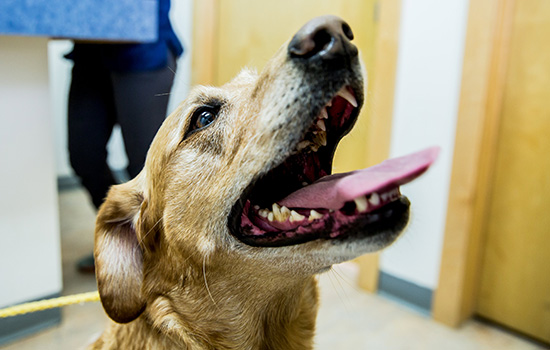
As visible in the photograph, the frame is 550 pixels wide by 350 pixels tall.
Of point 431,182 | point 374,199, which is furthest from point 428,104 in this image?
point 374,199

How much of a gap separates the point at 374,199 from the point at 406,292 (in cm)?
196

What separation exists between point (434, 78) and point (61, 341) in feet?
7.84

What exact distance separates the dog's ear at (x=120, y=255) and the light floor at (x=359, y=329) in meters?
1.04

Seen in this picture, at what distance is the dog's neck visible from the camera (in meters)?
1.19

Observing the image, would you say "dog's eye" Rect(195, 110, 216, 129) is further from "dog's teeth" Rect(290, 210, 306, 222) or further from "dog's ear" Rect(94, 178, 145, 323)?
"dog's teeth" Rect(290, 210, 306, 222)

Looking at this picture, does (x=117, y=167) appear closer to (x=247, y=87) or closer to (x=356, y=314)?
(x=356, y=314)

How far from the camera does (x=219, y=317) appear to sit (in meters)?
1.23

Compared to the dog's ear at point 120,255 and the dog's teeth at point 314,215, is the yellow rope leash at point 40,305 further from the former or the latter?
the dog's teeth at point 314,215

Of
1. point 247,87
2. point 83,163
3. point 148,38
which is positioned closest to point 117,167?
point 83,163

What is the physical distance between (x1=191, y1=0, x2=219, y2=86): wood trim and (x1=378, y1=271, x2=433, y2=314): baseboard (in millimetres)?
2542

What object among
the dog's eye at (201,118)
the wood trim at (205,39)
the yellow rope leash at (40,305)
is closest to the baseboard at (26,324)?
the yellow rope leash at (40,305)

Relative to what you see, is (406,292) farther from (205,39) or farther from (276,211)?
(205,39)

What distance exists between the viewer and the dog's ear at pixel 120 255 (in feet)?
3.97

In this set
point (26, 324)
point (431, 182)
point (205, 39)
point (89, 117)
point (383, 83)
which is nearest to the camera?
point (26, 324)
